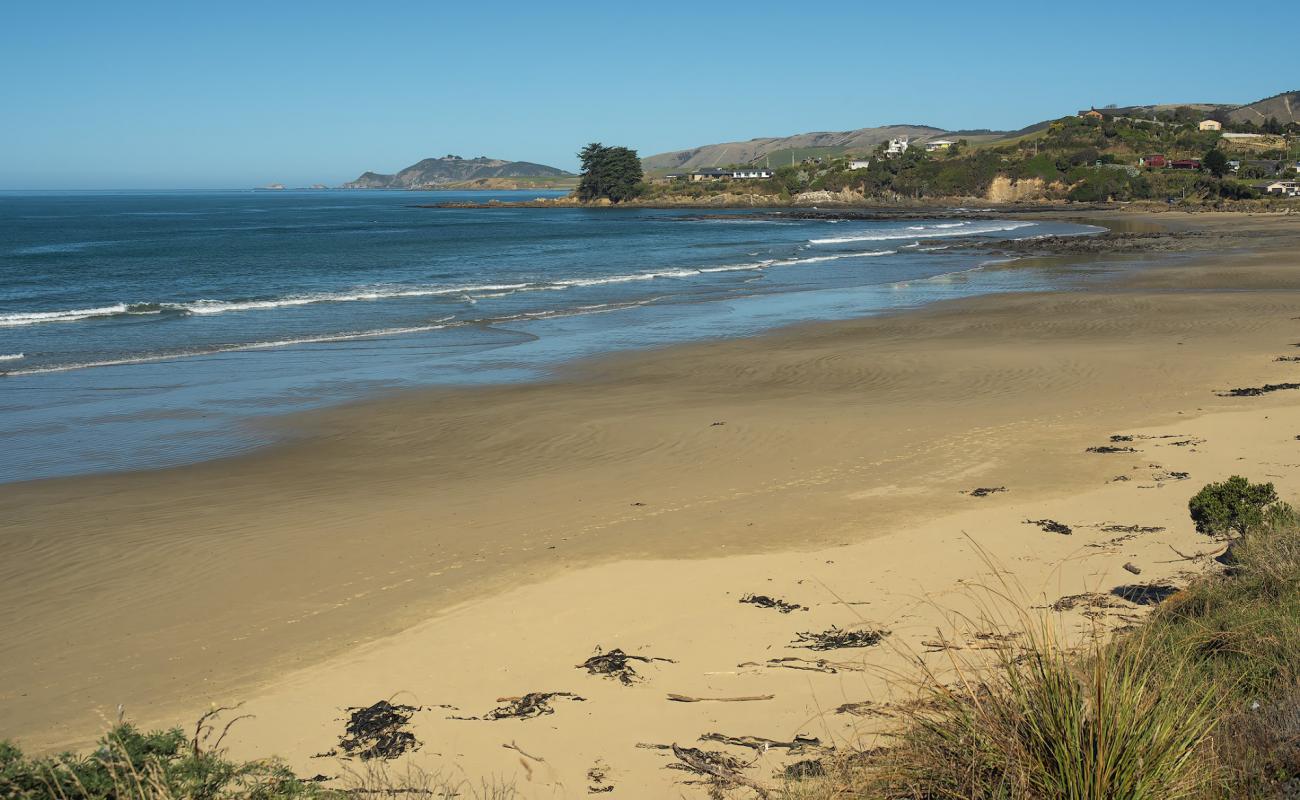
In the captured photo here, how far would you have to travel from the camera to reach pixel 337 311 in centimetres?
3016

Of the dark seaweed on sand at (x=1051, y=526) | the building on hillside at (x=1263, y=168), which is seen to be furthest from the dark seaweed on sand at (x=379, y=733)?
the building on hillside at (x=1263, y=168)

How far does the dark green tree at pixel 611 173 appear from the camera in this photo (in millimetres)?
139875

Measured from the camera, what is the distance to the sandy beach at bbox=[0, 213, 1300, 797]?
6.07 metres

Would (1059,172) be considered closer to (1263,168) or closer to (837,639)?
(1263,168)

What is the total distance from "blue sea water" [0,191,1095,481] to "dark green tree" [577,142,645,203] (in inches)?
2956

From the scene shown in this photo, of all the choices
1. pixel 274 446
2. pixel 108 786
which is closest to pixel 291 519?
pixel 274 446

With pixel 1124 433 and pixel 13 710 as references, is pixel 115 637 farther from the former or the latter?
pixel 1124 433

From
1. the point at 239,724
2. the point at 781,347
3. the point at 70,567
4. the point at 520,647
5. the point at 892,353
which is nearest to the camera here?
the point at 239,724

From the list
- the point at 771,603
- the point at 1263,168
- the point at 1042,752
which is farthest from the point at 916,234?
the point at 1042,752

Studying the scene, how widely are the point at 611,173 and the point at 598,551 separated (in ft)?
444

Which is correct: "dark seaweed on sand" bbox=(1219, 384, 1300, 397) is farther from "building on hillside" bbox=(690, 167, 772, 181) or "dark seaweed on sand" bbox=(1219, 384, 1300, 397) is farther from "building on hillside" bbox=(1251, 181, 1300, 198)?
"building on hillside" bbox=(690, 167, 772, 181)

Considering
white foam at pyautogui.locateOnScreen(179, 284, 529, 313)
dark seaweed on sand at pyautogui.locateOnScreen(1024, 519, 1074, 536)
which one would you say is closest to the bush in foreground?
dark seaweed on sand at pyautogui.locateOnScreen(1024, 519, 1074, 536)

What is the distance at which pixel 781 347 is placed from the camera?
70.2ft

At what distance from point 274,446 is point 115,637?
6.37 m
